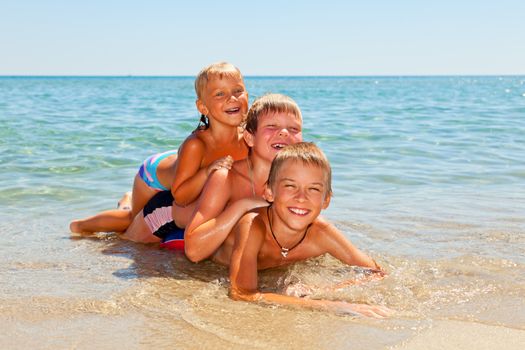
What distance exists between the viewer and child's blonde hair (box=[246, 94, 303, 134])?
11.8ft

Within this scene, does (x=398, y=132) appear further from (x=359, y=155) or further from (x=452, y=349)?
(x=452, y=349)

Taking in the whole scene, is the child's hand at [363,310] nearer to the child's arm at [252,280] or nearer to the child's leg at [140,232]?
the child's arm at [252,280]

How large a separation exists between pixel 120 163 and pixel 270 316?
18.5ft

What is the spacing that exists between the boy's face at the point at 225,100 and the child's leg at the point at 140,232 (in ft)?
3.19

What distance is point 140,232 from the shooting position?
449cm

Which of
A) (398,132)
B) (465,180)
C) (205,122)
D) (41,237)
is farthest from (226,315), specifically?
(398,132)

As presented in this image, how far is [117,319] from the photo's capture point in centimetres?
273

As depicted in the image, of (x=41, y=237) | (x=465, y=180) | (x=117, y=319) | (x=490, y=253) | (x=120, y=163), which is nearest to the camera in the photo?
(x=117, y=319)

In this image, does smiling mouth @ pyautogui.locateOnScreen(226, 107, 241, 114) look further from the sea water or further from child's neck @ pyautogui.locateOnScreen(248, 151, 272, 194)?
the sea water

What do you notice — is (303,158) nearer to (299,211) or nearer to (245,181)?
(299,211)

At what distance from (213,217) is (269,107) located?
70cm

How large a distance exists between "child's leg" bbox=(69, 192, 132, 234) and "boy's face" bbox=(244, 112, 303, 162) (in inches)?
63.1
